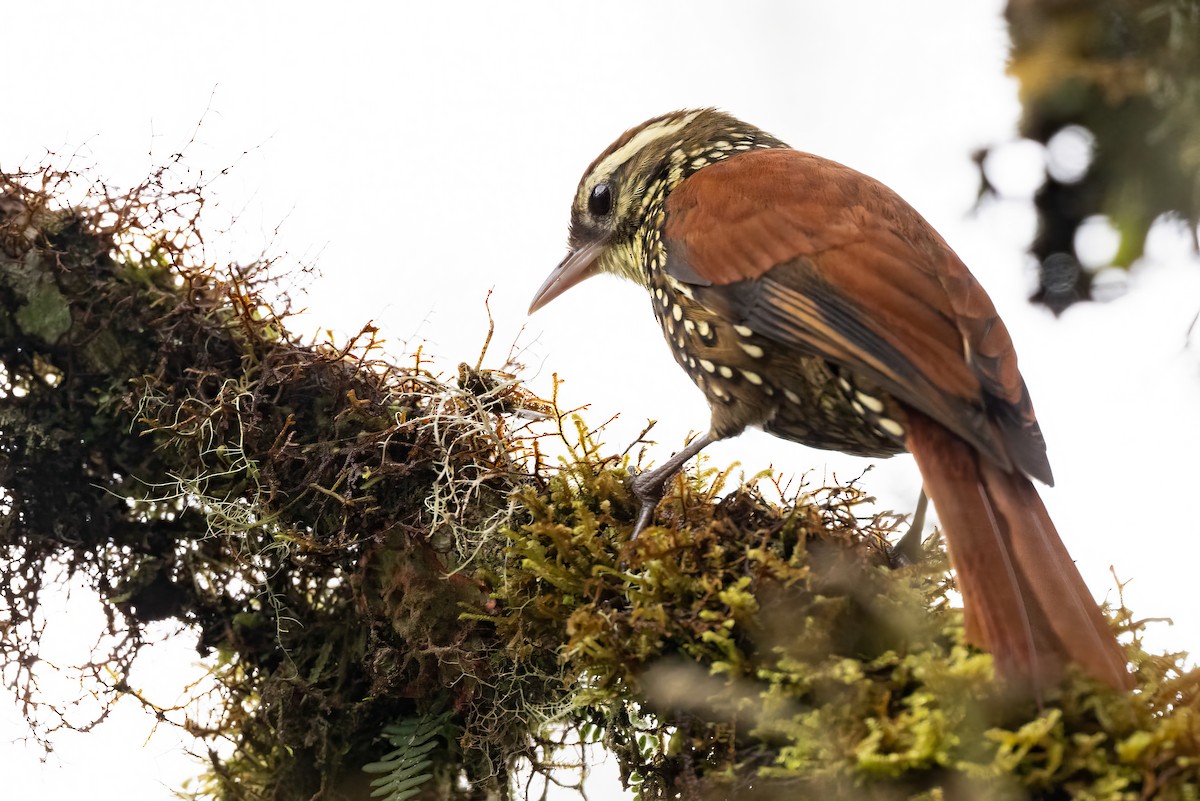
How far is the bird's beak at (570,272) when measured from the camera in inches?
122

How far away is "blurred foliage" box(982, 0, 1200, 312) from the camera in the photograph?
113 centimetres

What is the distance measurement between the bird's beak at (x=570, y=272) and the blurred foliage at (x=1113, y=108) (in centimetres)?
185

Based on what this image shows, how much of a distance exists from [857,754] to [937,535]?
819 millimetres

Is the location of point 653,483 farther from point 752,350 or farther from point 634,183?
point 634,183

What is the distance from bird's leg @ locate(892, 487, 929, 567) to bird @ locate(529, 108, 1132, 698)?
0.14m

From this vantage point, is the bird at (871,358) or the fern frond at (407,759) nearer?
the bird at (871,358)

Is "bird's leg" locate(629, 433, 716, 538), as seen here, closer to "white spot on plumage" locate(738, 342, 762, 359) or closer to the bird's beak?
"white spot on plumage" locate(738, 342, 762, 359)

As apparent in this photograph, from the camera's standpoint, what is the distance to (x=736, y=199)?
245 centimetres

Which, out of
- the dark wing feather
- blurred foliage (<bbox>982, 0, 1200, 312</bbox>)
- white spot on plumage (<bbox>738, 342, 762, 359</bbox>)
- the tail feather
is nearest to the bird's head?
the dark wing feather

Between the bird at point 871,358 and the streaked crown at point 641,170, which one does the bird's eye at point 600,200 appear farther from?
the bird at point 871,358

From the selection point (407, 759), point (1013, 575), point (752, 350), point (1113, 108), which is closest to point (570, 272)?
point (752, 350)

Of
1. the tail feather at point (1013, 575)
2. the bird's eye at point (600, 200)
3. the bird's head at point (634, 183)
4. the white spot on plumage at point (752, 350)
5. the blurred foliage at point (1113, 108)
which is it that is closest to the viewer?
the blurred foliage at point (1113, 108)

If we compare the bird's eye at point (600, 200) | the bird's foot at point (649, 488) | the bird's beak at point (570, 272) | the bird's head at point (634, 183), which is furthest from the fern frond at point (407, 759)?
the bird's eye at point (600, 200)

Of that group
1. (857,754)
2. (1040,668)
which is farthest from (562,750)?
(1040,668)
